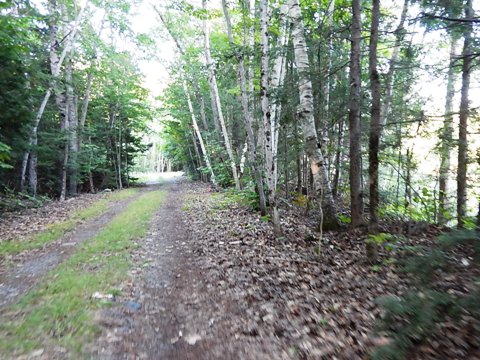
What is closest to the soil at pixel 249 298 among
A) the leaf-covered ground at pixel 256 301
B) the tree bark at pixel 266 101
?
the leaf-covered ground at pixel 256 301

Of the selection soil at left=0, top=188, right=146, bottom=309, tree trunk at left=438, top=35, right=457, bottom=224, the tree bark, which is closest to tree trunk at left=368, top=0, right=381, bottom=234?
tree trunk at left=438, top=35, right=457, bottom=224

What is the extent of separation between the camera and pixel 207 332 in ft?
13.5

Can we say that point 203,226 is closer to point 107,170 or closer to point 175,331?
point 175,331

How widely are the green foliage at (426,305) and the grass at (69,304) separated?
3.31 m

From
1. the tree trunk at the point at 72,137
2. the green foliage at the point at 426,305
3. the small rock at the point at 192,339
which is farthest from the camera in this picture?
the tree trunk at the point at 72,137

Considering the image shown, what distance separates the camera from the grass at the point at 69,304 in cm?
380

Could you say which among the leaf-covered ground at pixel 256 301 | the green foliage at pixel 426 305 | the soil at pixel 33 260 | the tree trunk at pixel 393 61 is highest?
the tree trunk at pixel 393 61

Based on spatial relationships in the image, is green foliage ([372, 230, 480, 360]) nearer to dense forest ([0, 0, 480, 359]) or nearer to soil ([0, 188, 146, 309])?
dense forest ([0, 0, 480, 359])

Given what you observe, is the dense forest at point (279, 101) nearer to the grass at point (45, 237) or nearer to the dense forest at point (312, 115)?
the dense forest at point (312, 115)

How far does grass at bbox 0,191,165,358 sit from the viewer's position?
3.80 metres

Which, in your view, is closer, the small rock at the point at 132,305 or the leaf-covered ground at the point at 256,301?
the leaf-covered ground at the point at 256,301

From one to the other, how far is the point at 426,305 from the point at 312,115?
5.89m

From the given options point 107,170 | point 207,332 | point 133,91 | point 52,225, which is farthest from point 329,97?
point 133,91

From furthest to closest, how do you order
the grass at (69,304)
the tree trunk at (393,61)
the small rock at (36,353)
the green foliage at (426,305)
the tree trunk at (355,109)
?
the tree trunk at (393,61), the tree trunk at (355,109), the grass at (69,304), the small rock at (36,353), the green foliage at (426,305)
